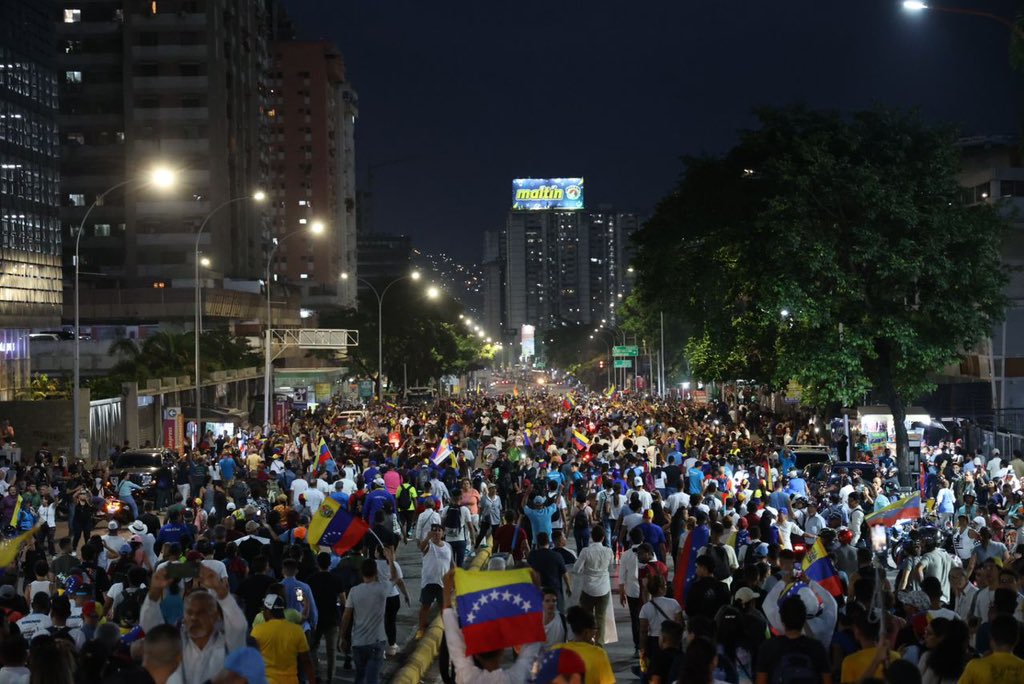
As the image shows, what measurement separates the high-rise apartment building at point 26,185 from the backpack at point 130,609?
41274mm

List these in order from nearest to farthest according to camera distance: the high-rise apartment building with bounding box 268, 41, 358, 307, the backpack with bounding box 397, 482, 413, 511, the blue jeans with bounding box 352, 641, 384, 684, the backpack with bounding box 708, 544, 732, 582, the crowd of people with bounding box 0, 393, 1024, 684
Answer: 1. the crowd of people with bounding box 0, 393, 1024, 684
2. the blue jeans with bounding box 352, 641, 384, 684
3. the backpack with bounding box 708, 544, 732, 582
4. the backpack with bounding box 397, 482, 413, 511
5. the high-rise apartment building with bounding box 268, 41, 358, 307

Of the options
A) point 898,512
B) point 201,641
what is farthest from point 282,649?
point 898,512

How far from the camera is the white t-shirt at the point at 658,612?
1134 centimetres

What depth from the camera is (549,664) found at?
7.84 m

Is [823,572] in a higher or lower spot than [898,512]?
lower

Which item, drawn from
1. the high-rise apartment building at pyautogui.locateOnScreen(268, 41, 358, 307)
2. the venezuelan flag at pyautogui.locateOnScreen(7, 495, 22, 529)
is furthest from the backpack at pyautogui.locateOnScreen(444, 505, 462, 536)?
the high-rise apartment building at pyautogui.locateOnScreen(268, 41, 358, 307)

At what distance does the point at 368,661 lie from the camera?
476 inches

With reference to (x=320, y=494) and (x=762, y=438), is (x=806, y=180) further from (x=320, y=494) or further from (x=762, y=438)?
(x=320, y=494)

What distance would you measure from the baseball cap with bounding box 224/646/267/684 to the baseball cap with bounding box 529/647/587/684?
1599 mm

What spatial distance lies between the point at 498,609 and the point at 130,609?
14.2ft

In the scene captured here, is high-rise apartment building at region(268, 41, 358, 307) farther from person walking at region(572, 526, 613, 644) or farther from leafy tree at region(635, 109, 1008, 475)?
person walking at region(572, 526, 613, 644)

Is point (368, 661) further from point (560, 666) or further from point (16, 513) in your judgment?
point (16, 513)

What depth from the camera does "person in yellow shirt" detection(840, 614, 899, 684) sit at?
27.4 ft

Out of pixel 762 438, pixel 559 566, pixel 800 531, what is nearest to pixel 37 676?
pixel 559 566
